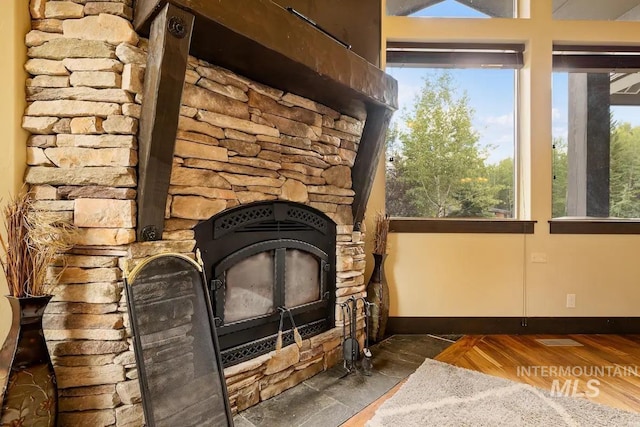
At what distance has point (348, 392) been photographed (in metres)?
1.98

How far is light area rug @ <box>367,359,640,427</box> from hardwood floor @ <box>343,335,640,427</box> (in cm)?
10

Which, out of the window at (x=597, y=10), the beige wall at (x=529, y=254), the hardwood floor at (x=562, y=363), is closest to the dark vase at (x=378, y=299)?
the beige wall at (x=529, y=254)

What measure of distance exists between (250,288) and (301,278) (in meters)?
0.40

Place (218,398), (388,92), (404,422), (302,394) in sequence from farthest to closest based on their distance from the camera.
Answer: (388,92) → (302,394) → (404,422) → (218,398)

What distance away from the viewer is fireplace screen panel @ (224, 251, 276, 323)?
1.85 metres

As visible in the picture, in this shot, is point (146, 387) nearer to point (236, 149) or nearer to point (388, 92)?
point (236, 149)

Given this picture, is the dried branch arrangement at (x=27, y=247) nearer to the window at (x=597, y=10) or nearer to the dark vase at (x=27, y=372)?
the dark vase at (x=27, y=372)

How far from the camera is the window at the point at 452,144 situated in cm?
312

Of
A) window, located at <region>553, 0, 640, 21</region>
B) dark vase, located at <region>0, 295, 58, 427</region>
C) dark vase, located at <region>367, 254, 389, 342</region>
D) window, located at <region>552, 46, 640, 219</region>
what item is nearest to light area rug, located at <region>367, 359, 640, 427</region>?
dark vase, located at <region>367, 254, 389, 342</region>

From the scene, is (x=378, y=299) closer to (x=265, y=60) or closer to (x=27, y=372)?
(x=265, y=60)

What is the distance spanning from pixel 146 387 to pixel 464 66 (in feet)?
11.1

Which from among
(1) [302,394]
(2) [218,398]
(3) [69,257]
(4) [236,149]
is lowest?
(1) [302,394]

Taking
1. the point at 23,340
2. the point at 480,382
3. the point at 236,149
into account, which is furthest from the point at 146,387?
the point at 480,382

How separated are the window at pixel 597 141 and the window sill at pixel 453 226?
651 mm
